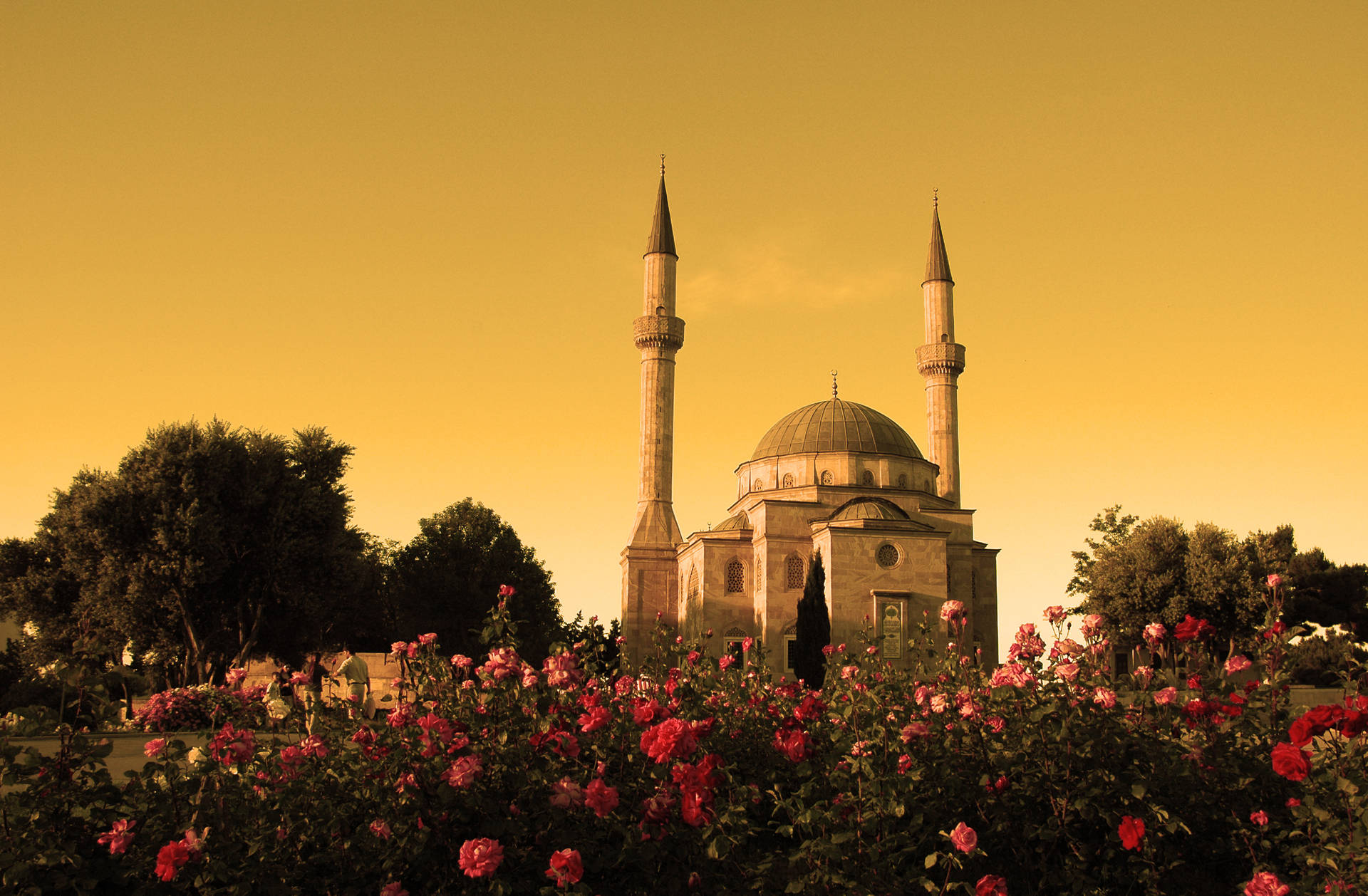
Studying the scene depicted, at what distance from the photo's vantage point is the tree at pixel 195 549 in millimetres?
24562

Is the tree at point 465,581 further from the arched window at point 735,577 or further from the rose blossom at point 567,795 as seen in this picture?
the rose blossom at point 567,795

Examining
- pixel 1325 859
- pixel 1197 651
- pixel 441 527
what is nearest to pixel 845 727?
pixel 1325 859

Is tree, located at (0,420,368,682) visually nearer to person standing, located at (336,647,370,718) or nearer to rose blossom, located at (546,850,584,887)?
person standing, located at (336,647,370,718)

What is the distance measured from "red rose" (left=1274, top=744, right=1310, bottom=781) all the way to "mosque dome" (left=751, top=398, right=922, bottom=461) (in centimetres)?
3333

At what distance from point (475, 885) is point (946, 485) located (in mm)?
35924

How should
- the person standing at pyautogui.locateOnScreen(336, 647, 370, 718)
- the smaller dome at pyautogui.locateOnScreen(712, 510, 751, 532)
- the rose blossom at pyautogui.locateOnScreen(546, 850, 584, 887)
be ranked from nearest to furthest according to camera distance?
the rose blossom at pyautogui.locateOnScreen(546, 850, 584, 887) → the person standing at pyautogui.locateOnScreen(336, 647, 370, 718) → the smaller dome at pyautogui.locateOnScreen(712, 510, 751, 532)

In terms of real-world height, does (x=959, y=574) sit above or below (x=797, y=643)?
above

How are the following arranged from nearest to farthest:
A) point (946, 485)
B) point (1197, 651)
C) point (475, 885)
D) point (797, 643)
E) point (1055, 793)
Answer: point (475, 885) → point (1055, 793) → point (1197, 651) → point (797, 643) → point (946, 485)

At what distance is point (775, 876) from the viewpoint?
4941 mm

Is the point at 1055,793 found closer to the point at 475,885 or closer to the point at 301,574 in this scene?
the point at 475,885

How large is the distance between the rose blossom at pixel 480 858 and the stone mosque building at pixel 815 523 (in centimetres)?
2552

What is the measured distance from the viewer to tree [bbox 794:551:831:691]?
2884 centimetres

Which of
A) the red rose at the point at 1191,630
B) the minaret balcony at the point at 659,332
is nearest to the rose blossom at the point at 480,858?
the red rose at the point at 1191,630

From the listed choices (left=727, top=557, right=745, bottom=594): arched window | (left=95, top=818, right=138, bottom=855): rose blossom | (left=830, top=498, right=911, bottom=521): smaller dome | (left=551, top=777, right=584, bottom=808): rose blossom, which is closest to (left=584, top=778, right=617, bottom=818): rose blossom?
(left=551, top=777, right=584, bottom=808): rose blossom
